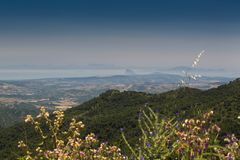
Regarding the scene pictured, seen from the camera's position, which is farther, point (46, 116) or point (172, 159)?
point (46, 116)

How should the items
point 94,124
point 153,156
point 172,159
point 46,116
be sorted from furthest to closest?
1. point 94,124
2. point 46,116
3. point 172,159
4. point 153,156

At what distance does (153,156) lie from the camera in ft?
19.9

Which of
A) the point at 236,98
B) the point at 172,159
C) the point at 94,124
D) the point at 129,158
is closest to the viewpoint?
the point at 172,159

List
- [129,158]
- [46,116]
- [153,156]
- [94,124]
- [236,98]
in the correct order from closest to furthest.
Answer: [153,156], [129,158], [46,116], [236,98], [94,124]

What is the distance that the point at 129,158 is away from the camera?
7105mm

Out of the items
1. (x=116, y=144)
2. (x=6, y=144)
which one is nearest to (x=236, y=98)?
(x=6, y=144)

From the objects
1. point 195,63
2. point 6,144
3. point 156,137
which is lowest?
point 6,144

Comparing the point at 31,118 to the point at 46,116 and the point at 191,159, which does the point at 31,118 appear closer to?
the point at 46,116

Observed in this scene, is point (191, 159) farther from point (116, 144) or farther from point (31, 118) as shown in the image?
point (31, 118)

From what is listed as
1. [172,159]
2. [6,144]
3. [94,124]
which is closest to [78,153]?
[172,159]

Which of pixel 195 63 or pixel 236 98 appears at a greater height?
pixel 195 63

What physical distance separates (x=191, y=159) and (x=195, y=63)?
1.94 metres

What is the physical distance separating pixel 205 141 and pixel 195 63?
1.50 m

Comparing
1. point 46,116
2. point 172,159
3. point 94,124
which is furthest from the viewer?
point 94,124
